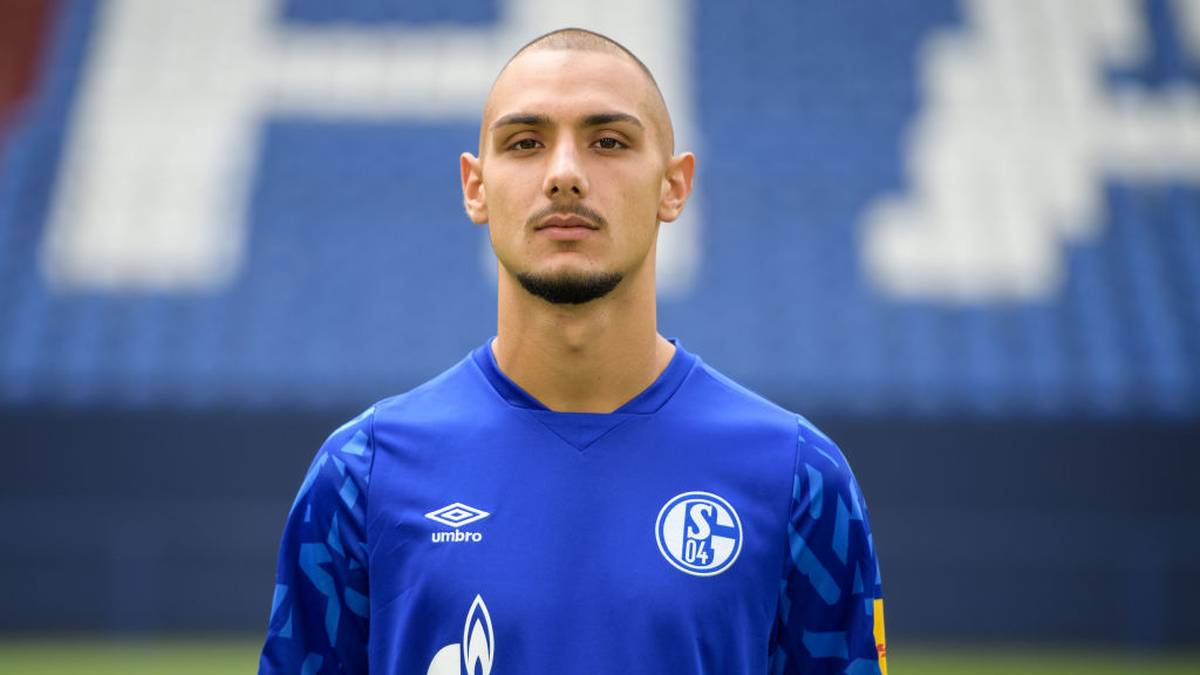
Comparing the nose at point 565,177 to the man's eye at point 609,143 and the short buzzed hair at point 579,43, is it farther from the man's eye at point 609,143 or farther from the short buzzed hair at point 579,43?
the short buzzed hair at point 579,43

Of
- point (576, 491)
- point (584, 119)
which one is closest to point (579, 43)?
point (584, 119)

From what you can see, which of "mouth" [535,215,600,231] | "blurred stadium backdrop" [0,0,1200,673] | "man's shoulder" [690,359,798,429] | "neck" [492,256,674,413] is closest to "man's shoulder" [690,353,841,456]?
"man's shoulder" [690,359,798,429]

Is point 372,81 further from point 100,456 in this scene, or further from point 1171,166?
point 1171,166

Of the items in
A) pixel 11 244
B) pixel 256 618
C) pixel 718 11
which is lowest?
pixel 256 618

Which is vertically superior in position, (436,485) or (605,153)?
(605,153)

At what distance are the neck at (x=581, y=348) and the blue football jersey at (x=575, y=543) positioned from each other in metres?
0.03

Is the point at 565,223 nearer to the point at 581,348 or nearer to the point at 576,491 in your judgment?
the point at 581,348

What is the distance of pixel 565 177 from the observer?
7.25 ft

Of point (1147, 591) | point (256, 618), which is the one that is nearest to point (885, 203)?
point (1147, 591)

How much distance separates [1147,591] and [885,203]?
404cm

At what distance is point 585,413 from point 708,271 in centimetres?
1016

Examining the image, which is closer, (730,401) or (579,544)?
(579,544)

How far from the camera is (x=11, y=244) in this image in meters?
12.3

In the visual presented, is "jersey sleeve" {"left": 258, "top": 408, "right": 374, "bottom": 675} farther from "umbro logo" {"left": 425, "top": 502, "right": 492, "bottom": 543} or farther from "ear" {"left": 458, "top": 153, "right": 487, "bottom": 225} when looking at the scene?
"ear" {"left": 458, "top": 153, "right": 487, "bottom": 225}
